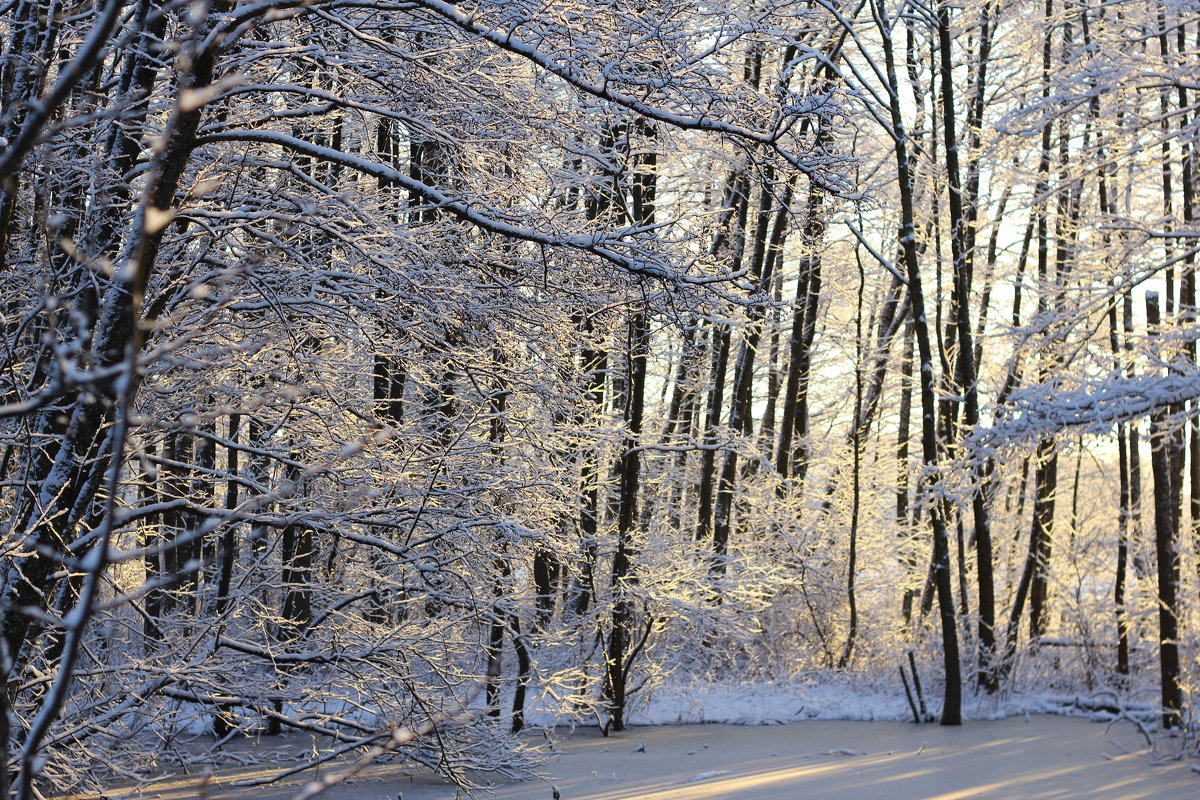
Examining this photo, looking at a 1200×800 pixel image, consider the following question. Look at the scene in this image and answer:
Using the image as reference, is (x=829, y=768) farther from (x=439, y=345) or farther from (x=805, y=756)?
(x=439, y=345)

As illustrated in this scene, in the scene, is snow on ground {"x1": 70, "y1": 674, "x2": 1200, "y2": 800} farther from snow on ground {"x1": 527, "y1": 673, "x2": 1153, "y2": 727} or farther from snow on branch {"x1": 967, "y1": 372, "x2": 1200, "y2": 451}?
snow on branch {"x1": 967, "y1": 372, "x2": 1200, "y2": 451}

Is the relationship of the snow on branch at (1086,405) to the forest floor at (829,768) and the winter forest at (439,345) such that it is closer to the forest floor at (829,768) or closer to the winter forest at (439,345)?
the winter forest at (439,345)

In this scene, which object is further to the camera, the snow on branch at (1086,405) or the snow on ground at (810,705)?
the snow on ground at (810,705)

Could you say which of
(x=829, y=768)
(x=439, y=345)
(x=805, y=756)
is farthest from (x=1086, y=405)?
(x=439, y=345)

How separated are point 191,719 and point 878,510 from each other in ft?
42.7

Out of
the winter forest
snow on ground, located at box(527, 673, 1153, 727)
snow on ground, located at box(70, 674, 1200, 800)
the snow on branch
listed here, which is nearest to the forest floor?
snow on ground, located at box(70, 674, 1200, 800)

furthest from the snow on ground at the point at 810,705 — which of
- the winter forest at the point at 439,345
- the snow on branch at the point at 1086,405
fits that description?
the snow on branch at the point at 1086,405

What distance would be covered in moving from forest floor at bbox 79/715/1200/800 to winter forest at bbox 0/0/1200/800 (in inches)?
19.9

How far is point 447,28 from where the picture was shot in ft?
18.0

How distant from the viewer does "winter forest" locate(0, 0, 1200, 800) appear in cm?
406

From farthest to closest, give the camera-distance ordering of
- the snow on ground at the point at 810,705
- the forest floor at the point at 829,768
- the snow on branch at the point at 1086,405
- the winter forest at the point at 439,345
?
1. the snow on ground at the point at 810,705
2. the snow on branch at the point at 1086,405
3. the forest floor at the point at 829,768
4. the winter forest at the point at 439,345

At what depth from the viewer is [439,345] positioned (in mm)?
6137

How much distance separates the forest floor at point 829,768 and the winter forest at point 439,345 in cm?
51

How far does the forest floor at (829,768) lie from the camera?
23.0 feet
